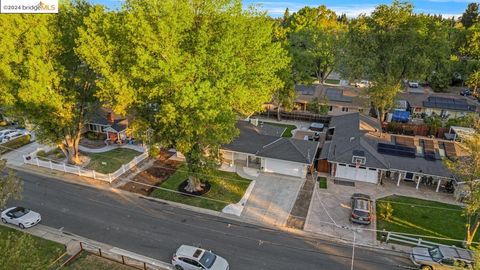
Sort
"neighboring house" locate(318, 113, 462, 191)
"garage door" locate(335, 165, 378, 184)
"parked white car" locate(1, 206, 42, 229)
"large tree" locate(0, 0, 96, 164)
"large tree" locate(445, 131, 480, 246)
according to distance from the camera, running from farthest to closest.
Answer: "garage door" locate(335, 165, 378, 184) → "neighboring house" locate(318, 113, 462, 191) → "large tree" locate(0, 0, 96, 164) → "parked white car" locate(1, 206, 42, 229) → "large tree" locate(445, 131, 480, 246)

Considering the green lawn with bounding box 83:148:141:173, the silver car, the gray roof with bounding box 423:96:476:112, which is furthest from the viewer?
the gray roof with bounding box 423:96:476:112

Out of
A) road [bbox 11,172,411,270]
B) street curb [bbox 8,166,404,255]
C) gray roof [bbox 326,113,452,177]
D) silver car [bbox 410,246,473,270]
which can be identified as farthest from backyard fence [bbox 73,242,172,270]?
gray roof [bbox 326,113,452,177]

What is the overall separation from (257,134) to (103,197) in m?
19.0

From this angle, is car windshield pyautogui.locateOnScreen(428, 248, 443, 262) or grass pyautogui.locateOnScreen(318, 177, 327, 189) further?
grass pyautogui.locateOnScreen(318, 177, 327, 189)

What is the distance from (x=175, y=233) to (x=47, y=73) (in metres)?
19.6

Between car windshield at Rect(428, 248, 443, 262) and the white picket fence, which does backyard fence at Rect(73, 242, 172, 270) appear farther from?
car windshield at Rect(428, 248, 443, 262)

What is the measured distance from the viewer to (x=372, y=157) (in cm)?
3459

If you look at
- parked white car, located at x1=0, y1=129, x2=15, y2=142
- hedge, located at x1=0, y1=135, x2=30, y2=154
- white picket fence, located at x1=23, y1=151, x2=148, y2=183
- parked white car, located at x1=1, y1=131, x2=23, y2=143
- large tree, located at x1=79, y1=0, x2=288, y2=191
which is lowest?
white picket fence, located at x1=23, y1=151, x2=148, y2=183

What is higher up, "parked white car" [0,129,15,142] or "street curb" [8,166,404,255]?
"parked white car" [0,129,15,142]

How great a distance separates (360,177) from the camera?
116 ft

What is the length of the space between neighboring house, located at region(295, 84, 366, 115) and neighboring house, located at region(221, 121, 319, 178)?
64.7ft

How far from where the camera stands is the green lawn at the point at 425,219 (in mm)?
27281

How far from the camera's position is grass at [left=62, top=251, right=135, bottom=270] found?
23.0 m

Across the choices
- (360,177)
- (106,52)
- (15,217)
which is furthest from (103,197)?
(360,177)
